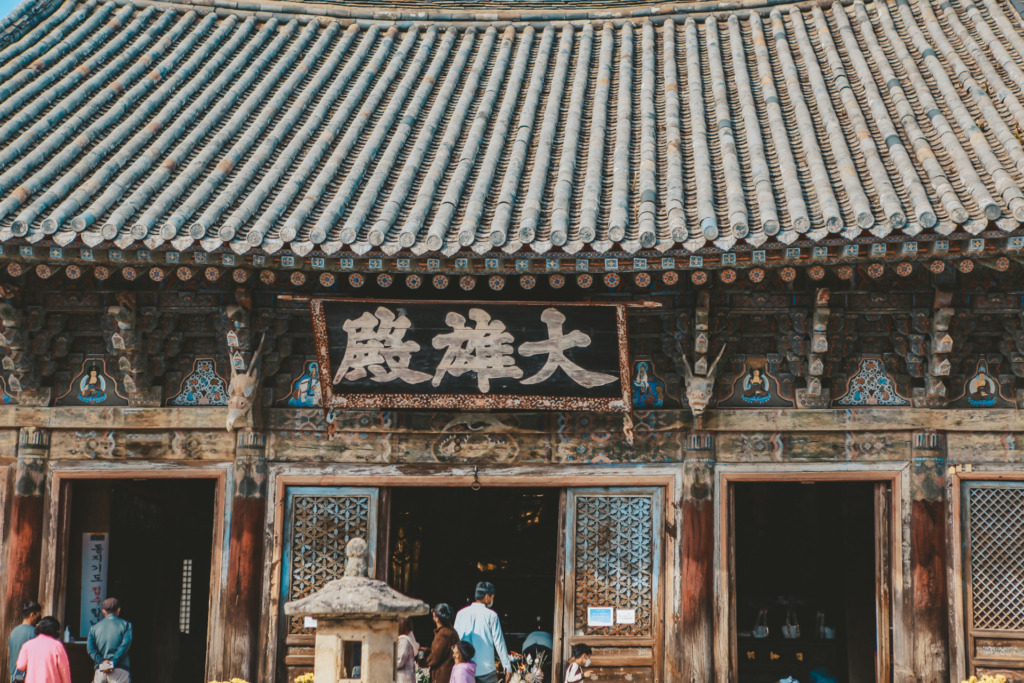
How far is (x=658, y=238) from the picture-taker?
812 centimetres

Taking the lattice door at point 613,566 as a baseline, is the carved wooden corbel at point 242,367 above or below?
above

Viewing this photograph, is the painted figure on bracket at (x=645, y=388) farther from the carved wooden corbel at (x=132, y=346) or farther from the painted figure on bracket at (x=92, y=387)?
the painted figure on bracket at (x=92, y=387)

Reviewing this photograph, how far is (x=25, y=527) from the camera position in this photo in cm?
961

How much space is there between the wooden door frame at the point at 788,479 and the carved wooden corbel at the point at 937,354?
0.64m

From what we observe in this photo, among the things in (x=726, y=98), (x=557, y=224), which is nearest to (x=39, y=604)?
(x=557, y=224)

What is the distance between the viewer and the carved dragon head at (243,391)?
941cm

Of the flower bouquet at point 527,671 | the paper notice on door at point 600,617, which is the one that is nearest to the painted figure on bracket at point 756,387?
the paper notice on door at point 600,617

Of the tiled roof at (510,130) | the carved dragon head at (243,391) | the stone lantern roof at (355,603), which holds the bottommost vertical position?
the stone lantern roof at (355,603)

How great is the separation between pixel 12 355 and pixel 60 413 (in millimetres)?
687

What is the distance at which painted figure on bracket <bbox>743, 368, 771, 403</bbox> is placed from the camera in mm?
9562

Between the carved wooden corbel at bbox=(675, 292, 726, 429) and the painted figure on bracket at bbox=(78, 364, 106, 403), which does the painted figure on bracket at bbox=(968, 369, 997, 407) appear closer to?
the carved wooden corbel at bbox=(675, 292, 726, 429)

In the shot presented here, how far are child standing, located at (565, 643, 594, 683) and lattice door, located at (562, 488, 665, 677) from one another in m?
0.46

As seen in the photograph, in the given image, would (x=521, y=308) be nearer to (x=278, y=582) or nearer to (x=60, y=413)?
(x=278, y=582)

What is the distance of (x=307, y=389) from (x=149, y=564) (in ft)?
17.9
